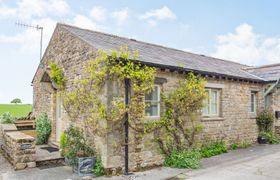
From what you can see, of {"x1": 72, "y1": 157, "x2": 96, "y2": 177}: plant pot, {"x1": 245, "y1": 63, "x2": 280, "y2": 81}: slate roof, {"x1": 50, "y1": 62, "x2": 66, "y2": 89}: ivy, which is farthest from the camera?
{"x1": 245, "y1": 63, "x2": 280, "y2": 81}: slate roof

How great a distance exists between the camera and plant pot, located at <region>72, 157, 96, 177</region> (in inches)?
274

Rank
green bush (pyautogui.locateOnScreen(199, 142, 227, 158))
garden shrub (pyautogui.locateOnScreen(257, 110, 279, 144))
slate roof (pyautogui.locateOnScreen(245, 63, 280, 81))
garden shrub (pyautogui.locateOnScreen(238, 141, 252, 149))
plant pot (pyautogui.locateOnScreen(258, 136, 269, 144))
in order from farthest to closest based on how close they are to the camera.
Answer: slate roof (pyautogui.locateOnScreen(245, 63, 280, 81))
garden shrub (pyautogui.locateOnScreen(257, 110, 279, 144))
plant pot (pyautogui.locateOnScreen(258, 136, 269, 144))
garden shrub (pyautogui.locateOnScreen(238, 141, 252, 149))
green bush (pyautogui.locateOnScreen(199, 142, 227, 158))

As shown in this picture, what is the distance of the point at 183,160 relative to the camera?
8.10m

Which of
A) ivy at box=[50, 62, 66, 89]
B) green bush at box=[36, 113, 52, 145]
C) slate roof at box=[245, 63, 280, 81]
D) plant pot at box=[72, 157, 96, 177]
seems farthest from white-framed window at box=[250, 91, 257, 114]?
green bush at box=[36, 113, 52, 145]

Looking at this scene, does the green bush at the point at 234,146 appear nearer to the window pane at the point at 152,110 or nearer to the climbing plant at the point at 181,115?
the climbing plant at the point at 181,115

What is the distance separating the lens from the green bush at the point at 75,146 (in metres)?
7.34

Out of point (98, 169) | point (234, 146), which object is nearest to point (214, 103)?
point (234, 146)

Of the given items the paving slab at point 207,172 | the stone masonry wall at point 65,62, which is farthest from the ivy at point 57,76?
the paving slab at point 207,172

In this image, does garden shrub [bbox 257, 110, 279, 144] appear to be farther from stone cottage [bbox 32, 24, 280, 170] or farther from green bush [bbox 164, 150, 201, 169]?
green bush [bbox 164, 150, 201, 169]

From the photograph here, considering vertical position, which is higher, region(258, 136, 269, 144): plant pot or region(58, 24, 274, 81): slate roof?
region(58, 24, 274, 81): slate roof

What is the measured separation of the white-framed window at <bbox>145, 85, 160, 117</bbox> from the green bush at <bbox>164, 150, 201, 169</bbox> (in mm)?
1607

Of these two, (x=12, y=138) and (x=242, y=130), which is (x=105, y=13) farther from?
(x=242, y=130)

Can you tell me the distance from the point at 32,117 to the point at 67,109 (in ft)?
20.0

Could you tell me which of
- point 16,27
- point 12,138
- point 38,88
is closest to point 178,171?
point 12,138
